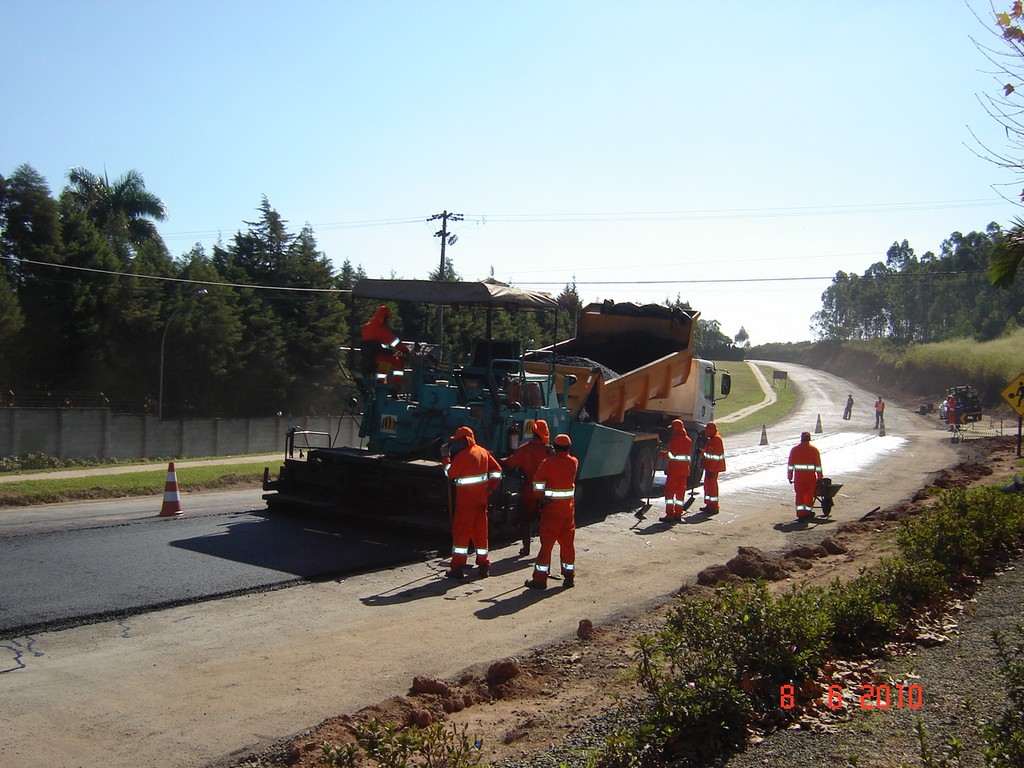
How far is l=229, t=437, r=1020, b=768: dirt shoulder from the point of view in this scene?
497 cm

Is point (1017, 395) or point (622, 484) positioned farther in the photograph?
point (1017, 395)

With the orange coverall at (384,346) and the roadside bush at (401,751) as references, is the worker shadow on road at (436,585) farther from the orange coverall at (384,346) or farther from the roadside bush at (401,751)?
the roadside bush at (401,751)

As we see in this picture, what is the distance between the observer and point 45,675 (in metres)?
6.24

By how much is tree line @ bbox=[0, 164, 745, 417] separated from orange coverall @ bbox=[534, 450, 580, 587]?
13.6 meters

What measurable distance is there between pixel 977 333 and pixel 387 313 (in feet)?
247

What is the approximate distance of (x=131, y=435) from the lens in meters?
27.7

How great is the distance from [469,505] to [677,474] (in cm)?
609

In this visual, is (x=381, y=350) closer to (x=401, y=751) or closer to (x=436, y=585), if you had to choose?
(x=436, y=585)

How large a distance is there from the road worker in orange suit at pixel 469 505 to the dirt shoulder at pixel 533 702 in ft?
6.65

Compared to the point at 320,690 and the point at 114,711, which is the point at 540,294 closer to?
the point at 320,690

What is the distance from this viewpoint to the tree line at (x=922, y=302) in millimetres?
73438

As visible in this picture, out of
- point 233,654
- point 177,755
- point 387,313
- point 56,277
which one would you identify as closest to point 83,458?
point 56,277

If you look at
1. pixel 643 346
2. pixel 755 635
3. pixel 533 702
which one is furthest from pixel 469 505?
pixel 643 346

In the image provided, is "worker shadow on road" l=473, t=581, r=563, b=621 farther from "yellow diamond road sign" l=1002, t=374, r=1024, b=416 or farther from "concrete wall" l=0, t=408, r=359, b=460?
"yellow diamond road sign" l=1002, t=374, r=1024, b=416
